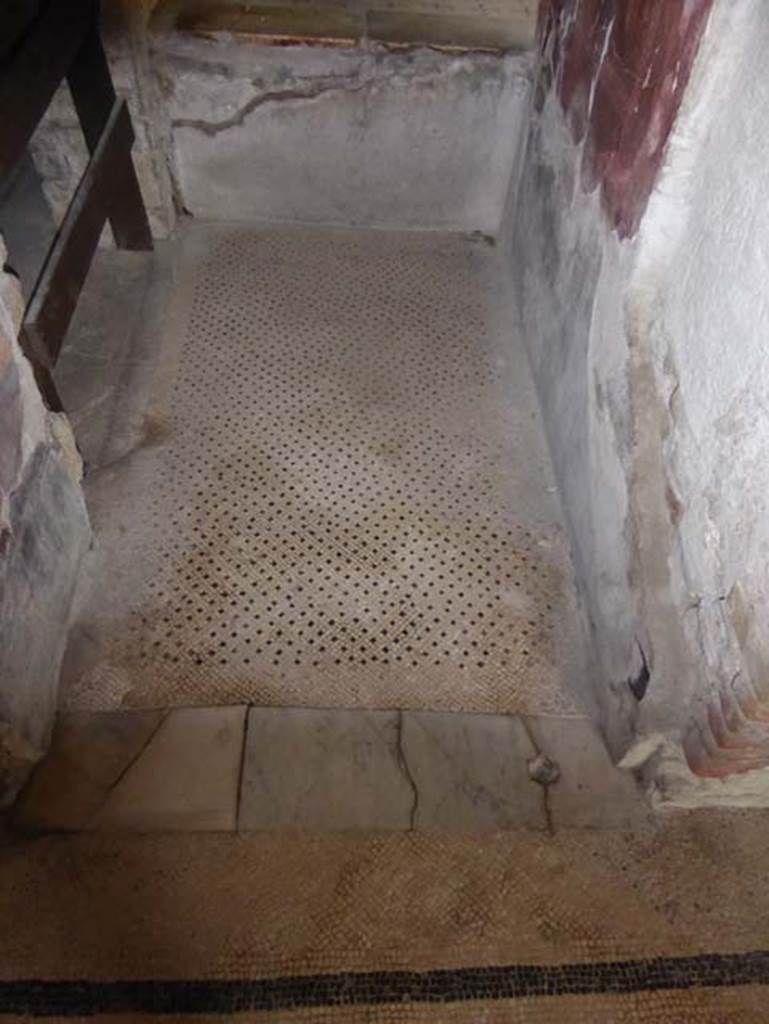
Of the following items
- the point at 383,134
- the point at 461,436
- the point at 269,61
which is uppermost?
the point at 269,61

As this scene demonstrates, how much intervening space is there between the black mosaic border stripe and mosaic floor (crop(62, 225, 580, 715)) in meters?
0.62

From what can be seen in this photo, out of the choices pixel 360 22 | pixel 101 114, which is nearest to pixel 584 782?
pixel 101 114

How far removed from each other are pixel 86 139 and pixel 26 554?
6.56ft

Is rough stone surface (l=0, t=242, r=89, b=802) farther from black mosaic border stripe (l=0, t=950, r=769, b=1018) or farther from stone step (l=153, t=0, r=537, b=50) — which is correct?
stone step (l=153, t=0, r=537, b=50)

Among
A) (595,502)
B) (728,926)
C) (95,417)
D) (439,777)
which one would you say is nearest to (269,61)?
(95,417)

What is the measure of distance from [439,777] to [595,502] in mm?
873

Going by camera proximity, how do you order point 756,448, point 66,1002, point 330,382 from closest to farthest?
point 756,448 → point 66,1002 → point 330,382

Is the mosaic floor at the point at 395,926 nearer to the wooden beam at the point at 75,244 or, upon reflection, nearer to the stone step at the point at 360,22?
the wooden beam at the point at 75,244

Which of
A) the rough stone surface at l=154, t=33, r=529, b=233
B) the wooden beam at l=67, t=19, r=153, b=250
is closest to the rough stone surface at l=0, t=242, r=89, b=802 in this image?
the wooden beam at l=67, t=19, r=153, b=250

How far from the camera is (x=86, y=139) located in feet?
9.45

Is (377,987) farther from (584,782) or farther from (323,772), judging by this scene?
(584,782)

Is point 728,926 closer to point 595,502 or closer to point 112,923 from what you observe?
point 595,502

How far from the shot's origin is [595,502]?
6.65 ft

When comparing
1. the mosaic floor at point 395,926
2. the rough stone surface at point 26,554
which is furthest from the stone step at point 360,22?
the mosaic floor at point 395,926
